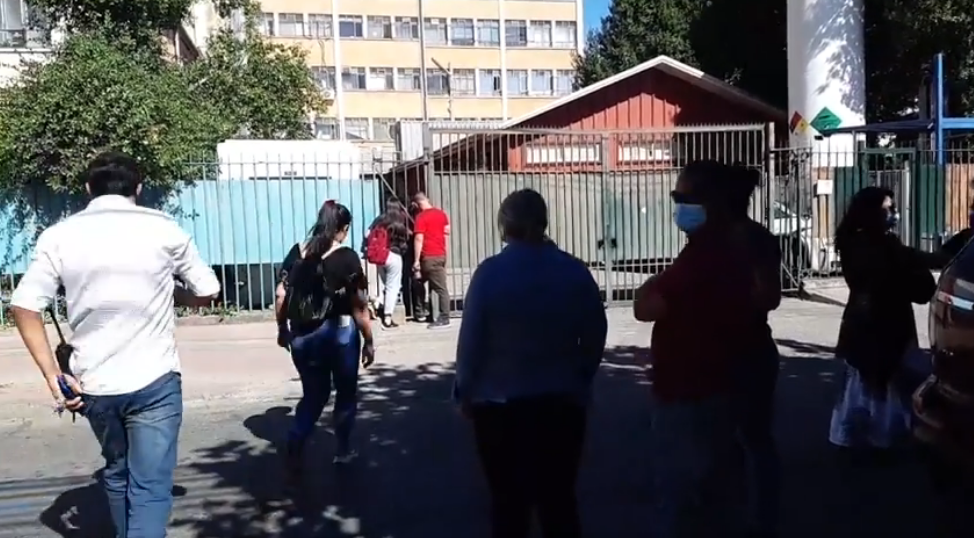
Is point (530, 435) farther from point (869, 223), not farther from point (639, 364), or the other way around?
point (639, 364)

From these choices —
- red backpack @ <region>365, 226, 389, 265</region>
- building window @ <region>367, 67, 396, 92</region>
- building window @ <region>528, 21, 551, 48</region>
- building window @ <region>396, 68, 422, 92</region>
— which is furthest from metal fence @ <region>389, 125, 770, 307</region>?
building window @ <region>528, 21, 551, 48</region>

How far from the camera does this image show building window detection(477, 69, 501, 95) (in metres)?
55.0

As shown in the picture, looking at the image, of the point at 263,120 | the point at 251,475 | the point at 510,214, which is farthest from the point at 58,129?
the point at 263,120

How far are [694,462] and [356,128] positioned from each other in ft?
166

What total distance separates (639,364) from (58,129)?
7.19 meters

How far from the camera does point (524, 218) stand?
12.6ft

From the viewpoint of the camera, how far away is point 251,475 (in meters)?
6.10

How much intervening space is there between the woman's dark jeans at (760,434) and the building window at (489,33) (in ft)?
171

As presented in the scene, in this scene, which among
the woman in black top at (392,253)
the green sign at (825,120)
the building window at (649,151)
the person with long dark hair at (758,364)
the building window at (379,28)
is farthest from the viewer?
the building window at (379,28)

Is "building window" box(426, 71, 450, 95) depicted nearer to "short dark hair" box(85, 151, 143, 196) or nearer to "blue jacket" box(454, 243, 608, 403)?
"short dark hair" box(85, 151, 143, 196)

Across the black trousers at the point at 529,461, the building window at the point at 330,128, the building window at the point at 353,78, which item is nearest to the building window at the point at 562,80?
the building window at the point at 353,78

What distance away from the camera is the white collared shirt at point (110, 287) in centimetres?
383

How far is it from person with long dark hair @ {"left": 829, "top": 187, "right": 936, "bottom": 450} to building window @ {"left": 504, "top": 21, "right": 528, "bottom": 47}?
2020 inches

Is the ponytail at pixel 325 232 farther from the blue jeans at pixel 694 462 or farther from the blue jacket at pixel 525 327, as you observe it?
the blue jeans at pixel 694 462
